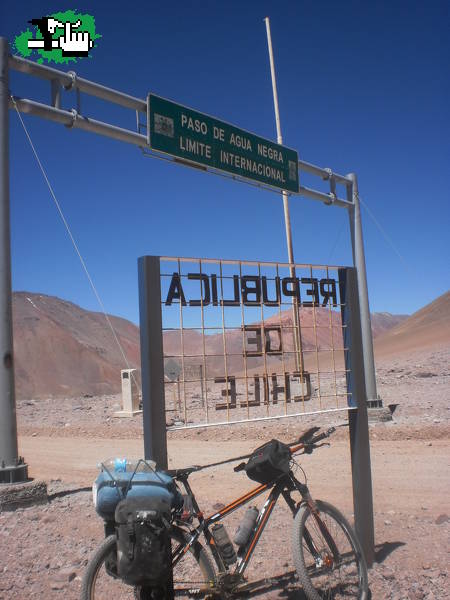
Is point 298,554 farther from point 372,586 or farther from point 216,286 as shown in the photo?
point 216,286

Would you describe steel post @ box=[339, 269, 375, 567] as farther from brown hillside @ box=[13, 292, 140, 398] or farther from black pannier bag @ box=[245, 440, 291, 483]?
brown hillside @ box=[13, 292, 140, 398]

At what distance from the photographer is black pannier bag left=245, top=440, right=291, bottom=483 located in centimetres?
376

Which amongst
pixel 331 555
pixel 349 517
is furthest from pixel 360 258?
pixel 331 555

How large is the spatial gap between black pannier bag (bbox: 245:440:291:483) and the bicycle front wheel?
28 centimetres

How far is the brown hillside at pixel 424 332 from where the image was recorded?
125 ft

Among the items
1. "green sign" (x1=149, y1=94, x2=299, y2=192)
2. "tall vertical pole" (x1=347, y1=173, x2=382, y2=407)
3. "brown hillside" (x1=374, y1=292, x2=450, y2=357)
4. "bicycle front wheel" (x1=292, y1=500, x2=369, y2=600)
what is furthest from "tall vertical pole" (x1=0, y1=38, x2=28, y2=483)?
"brown hillside" (x1=374, y1=292, x2=450, y2=357)

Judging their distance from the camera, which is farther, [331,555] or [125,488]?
[331,555]

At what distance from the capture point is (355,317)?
5129 millimetres

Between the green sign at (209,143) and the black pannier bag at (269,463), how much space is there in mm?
5241

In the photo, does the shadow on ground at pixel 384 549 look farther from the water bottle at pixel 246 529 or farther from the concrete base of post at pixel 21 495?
the concrete base of post at pixel 21 495

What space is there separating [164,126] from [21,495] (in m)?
4.92

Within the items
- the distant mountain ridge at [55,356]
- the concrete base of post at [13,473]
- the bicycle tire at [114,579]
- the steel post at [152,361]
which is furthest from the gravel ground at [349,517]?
the distant mountain ridge at [55,356]

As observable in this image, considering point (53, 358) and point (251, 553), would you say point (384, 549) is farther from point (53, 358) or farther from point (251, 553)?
point (53, 358)

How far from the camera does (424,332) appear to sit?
1741 inches
